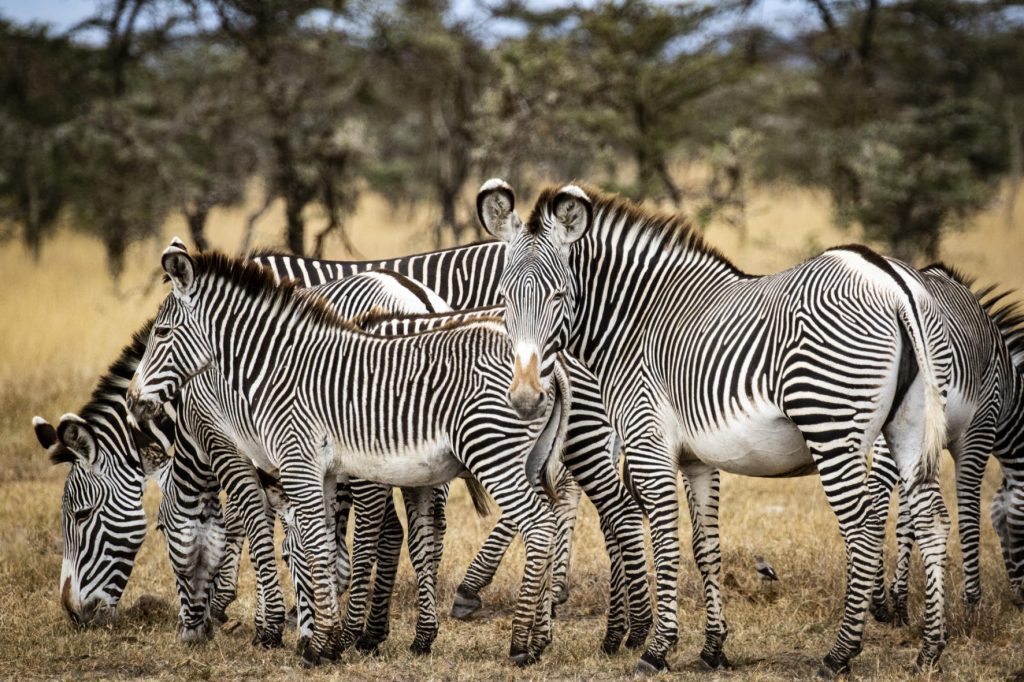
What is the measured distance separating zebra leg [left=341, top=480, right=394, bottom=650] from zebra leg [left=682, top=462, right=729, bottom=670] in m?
1.79

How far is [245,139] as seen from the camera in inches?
919

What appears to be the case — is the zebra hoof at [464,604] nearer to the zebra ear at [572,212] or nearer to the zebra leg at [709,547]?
the zebra leg at [709,547]

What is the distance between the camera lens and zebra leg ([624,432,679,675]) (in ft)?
18.2

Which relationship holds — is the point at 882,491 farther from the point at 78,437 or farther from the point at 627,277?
the point at 78,437

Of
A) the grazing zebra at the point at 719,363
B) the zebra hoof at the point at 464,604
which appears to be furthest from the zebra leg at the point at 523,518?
the zebra hoof at the point at 464,604

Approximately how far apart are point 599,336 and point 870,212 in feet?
43.3

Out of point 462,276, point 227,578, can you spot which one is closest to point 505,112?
point 462,276

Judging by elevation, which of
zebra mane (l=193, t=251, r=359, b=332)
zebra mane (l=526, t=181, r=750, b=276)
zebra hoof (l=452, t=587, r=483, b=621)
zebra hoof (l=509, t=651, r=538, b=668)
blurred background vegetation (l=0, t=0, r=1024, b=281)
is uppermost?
blurred background vegetation (l=0, t=0, r=1024, b=281)

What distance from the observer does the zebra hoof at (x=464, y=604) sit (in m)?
6.88

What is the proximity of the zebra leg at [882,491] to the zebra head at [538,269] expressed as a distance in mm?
1835

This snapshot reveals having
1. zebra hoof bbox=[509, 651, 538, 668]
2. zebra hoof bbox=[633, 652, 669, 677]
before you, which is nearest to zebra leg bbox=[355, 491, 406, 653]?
zebra hoof bbox=[509, 651, 538, 668]

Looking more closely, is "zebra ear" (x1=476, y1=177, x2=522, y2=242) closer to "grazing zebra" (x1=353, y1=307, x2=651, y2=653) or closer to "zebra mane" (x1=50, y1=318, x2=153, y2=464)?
"grazing zebra" (x1=353, y1=307, x2=651, y2=653)

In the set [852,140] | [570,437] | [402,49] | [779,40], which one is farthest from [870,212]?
[779,40]

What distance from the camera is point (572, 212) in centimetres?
548
